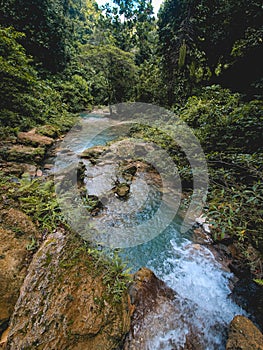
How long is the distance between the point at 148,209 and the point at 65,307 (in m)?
3.01

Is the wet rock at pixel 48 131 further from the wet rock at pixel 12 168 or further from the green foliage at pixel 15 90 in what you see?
the wet rock at pixel 12 168

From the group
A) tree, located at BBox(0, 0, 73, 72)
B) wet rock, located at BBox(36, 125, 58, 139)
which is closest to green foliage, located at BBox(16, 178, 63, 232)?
wet rock, located at BBox(36, 125, 58, 139)

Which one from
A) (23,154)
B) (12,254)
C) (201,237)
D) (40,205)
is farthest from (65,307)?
(23,154)

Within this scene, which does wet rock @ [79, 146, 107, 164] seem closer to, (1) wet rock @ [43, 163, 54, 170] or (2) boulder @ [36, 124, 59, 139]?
(1) wet rock @ [43, 163, 54, 170]

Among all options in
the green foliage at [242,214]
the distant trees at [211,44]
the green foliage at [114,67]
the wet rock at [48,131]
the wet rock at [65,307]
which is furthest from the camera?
the green foliage at [114,67]

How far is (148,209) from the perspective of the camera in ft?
14.5

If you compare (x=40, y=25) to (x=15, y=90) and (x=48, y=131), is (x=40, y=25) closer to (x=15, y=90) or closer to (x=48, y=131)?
(x=15, y=90)

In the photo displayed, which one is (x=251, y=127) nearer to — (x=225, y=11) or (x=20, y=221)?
(x=20, y=221)

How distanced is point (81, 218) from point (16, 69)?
7612 mm

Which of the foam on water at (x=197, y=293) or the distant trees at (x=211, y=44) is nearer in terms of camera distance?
the foam on water at (x=197, y=293)

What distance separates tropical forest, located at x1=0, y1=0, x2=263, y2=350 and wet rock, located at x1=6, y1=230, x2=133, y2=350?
1 cm

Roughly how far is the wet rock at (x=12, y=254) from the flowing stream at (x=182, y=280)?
161 cm

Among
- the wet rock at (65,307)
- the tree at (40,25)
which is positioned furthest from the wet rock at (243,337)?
the tree at (40,25)

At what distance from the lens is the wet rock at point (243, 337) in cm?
175
